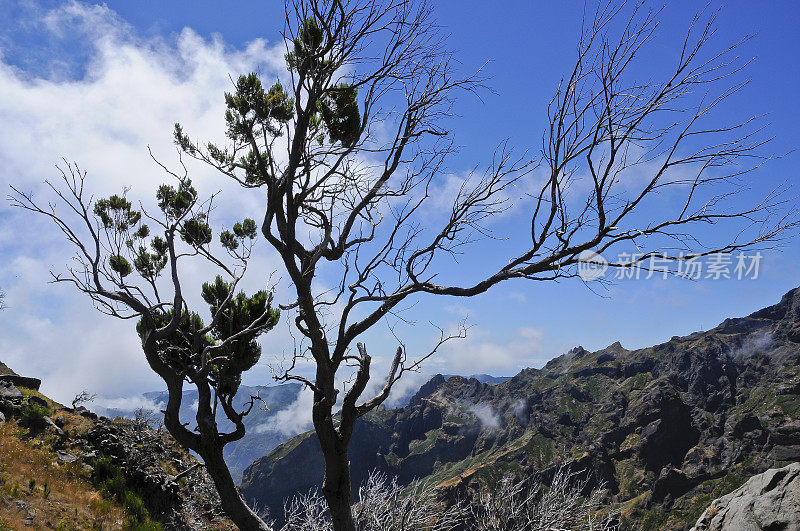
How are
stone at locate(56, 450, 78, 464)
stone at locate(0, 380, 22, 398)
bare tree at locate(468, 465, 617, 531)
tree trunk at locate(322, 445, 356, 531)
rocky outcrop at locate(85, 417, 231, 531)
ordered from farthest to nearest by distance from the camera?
stone at locate(0, 380, 22, 398) → rocky outcrop at locate(85, 417, 231, 531) → stone at locate(56, 450, 78, 464) → bare tree at locate(468, 465, 617, 531) → tree trunk at locate(322, 445, 356, 531)

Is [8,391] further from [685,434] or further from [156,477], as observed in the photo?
[685,434]

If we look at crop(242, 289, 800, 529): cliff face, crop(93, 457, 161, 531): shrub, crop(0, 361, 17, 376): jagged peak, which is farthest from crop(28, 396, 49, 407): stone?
crop(242, 289, 800, 529): cliff face

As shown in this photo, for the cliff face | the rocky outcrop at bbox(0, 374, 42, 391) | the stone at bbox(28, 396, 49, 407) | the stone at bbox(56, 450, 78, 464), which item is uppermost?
the rocky outcrop at bbox(0, 374, 42, 391)

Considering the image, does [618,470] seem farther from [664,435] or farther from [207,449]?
[207,449]

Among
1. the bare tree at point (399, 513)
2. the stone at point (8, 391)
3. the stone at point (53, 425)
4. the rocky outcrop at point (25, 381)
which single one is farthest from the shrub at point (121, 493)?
the rocky outcrop at point (25, 381)

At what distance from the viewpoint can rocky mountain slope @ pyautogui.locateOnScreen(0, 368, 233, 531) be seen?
34.9ft

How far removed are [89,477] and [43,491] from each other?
6.60 feet

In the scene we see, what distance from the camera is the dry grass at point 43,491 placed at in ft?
32.8

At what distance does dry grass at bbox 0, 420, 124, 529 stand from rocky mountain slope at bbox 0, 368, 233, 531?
2cm

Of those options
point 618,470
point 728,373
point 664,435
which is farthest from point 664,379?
point 618,470

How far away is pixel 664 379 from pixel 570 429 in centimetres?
4736

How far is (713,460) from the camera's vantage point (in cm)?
14338

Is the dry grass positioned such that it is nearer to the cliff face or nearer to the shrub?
the shrub

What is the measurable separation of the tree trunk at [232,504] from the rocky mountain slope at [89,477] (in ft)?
16.8
